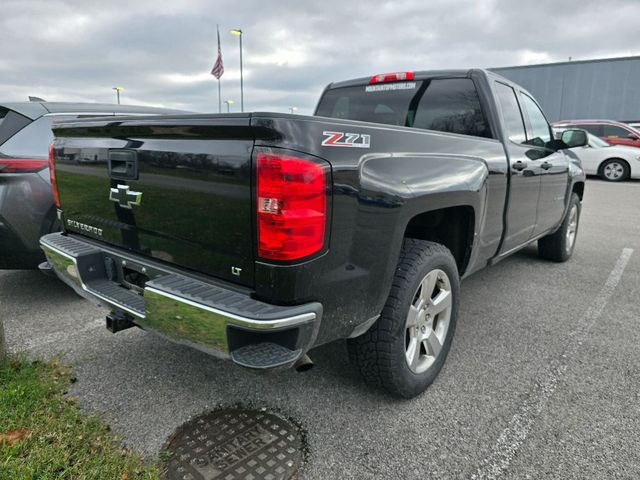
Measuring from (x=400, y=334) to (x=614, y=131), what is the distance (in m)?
15.2

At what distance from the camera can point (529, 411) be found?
2.41 m

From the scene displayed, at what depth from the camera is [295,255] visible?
1735 millimetres

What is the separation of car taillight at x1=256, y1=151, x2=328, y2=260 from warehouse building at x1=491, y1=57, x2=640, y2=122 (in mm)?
24417

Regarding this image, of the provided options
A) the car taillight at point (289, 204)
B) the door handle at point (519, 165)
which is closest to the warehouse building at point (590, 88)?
the door handle at point (519, 165)

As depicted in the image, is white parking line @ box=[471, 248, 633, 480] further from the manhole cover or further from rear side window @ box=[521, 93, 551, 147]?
rear side window @ box=[521, 93, 551, 147]

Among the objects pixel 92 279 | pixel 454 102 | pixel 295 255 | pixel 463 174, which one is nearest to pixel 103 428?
pixel 92 279

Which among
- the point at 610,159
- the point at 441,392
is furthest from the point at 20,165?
the point at 610,159

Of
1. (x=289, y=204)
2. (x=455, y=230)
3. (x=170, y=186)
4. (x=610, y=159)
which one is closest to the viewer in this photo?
(x=289, y=204)

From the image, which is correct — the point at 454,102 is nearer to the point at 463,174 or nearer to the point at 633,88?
the point at 463,174

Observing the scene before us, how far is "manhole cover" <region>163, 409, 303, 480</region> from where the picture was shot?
197 cm

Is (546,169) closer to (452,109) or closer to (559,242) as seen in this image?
(452,109)

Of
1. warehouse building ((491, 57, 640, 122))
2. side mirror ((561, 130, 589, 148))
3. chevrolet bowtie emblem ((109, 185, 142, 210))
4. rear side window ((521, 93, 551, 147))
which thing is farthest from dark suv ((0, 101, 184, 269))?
warehouse building ((491, 57, 640, 122))

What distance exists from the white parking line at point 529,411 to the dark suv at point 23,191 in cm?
339

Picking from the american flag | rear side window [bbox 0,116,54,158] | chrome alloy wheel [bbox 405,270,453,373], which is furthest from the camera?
the american flag
